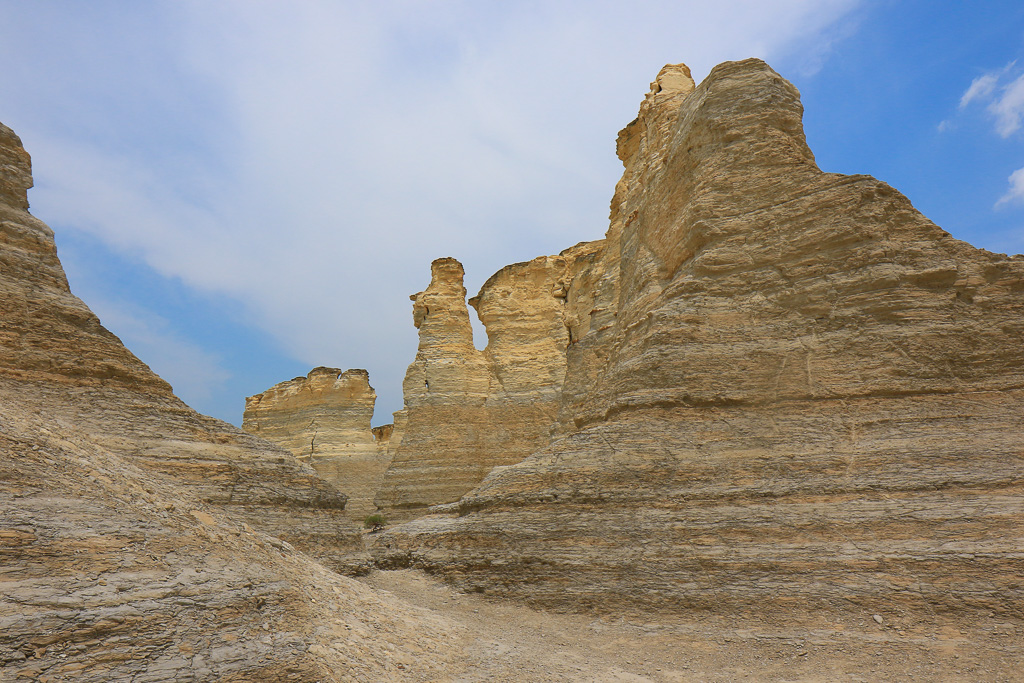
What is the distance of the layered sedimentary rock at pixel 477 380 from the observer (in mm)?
22672

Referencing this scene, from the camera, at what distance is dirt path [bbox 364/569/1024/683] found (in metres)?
6.26

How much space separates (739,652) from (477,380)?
18.7 m

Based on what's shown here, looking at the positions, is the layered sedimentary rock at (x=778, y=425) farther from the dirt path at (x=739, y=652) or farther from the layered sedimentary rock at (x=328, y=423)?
the layered sedimentary rock at (x=328, y=423)

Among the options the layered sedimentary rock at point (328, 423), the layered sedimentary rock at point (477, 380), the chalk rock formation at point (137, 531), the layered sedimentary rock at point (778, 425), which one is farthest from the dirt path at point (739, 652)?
the layered sedimentary rock at point (328, 423)

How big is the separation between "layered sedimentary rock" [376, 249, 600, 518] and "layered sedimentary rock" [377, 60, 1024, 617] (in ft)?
34.4

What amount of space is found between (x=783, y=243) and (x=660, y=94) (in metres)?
7.31

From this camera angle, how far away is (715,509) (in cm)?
849

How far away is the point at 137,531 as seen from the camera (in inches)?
240

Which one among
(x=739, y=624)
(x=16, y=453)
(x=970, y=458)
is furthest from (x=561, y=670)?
(x=16, y=453)

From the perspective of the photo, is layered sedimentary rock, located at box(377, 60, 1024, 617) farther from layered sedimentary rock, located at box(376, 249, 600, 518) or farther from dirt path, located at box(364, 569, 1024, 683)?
layered sedimentary rock, located at box(376, 249, 600, 518)

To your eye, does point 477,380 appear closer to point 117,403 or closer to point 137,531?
point 117,403

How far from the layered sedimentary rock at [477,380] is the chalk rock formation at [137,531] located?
11298 mm

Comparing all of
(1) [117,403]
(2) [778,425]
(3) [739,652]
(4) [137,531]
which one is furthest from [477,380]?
(4) [137,531]

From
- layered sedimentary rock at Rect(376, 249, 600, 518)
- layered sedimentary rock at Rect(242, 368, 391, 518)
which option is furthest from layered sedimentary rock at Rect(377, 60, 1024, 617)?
layered sedimentary rock at Rect(242, 368, 391, 518)
